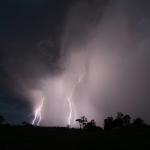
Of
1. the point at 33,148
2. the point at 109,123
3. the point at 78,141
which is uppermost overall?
the point at 109,123

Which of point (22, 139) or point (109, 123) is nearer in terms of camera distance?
point (22, 139)

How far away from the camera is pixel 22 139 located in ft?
151

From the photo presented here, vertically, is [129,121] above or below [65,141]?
above

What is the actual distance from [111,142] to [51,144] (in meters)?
8.32

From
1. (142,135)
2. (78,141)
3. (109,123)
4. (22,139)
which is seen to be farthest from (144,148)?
(109,123)

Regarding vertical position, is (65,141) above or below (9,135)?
below

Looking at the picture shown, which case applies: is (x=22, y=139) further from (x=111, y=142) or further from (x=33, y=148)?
(x=111, y=142)

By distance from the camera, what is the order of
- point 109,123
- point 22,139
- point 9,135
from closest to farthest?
point 22,139 < point 9,135 < point 109,123

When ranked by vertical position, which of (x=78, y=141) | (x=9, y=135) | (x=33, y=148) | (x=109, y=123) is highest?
(x=109, y=123)

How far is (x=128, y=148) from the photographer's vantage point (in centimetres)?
3553

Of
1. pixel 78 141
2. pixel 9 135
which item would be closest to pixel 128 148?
pixel 78 141

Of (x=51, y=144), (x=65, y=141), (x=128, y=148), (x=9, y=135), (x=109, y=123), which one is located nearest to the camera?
(x=128, y=148)

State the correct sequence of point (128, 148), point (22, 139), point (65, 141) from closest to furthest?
point (128, 148) → point (65, 141) → point (22, 139)

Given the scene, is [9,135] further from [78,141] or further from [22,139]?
[78,141]
